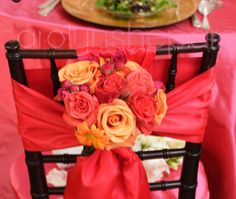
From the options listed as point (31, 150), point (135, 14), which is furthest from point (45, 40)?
point (31, 150)

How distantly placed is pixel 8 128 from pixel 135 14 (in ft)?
1.81

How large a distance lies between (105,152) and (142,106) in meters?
0.15

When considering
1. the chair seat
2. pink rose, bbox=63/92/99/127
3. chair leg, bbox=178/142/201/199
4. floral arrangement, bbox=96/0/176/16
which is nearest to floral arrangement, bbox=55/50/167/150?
pink rose, bbox=63/92/99/127

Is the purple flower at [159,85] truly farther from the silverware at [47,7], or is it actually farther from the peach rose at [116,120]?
the silverware at [47,7]

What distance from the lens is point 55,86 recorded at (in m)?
0.80

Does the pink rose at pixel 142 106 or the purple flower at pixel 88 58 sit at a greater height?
the purple flower at pixel 88 58

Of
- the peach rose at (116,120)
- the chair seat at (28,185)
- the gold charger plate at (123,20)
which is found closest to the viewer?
the peach rose at (116,120)

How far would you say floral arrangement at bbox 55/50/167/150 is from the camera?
2.28 feet

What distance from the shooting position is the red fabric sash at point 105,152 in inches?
31.1

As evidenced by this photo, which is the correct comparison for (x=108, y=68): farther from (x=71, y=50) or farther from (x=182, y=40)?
(x=182, y=40)

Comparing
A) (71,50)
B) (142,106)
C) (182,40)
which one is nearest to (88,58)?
(71,50)

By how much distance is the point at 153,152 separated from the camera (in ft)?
3.03

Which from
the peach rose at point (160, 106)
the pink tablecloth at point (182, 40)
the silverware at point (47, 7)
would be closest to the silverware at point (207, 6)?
the pink tablecloth at point (182, 40)

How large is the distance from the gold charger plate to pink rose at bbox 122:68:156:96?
0.46m
